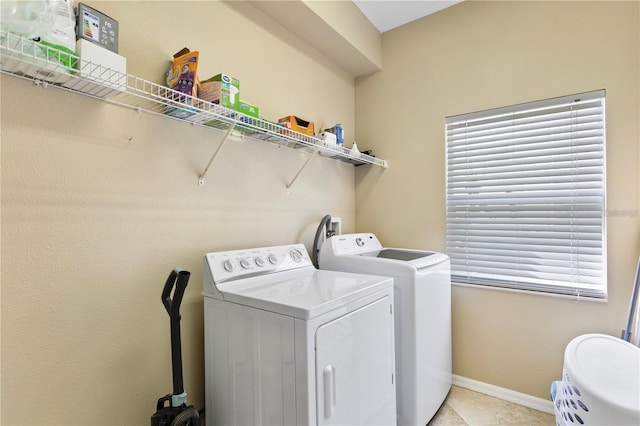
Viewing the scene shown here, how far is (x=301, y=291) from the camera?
139 cm

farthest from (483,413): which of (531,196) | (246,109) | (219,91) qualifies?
(219,91)

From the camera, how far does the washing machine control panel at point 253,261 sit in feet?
4.83

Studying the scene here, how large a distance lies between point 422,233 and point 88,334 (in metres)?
2.17

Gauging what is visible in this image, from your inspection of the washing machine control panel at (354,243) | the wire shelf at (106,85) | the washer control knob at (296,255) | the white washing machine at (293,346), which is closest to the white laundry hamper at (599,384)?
the white washing machine at (293,346)

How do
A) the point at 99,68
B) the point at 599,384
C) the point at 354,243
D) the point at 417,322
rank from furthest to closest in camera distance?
the point at 354,243, the point at 417,322, the point at 599,384, the point at 99,68

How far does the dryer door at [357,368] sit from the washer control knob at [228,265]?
0.57 meters

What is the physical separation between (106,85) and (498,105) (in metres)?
2.31

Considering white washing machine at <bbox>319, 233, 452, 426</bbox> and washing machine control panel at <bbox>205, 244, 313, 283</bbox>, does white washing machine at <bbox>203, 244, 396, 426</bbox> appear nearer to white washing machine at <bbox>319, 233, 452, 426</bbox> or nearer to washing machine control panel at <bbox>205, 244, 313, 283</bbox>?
washing machine control panel at <bbox>205, 244, 313, 283</bbox>

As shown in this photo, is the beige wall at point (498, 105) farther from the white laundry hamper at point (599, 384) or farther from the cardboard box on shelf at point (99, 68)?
the cardboard box on shelf at point (99, 68)

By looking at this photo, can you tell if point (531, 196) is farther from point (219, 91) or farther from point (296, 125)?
point (219, 91)

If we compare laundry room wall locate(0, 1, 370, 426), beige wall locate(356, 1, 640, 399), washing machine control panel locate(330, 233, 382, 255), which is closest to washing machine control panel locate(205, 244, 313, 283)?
laundry room wall locate(0, 1, 370, 426)

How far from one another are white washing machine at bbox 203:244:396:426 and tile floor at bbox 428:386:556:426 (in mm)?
650

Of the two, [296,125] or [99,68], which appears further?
[296,125]

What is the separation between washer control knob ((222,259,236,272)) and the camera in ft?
4.92
